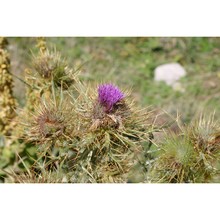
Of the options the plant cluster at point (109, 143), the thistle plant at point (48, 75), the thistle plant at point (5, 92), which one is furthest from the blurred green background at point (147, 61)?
the plant cluster at point (109, 143)

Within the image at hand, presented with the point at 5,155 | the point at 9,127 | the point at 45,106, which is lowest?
the point at 5,155

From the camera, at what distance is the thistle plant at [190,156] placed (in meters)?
1.52

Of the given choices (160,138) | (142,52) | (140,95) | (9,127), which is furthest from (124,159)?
(142,52)

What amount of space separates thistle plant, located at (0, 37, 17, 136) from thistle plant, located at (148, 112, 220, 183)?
1.87 feet

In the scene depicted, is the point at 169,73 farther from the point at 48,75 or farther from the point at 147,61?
the point at 48,75

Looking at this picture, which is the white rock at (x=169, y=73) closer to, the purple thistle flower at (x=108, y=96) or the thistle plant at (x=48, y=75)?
the thistle plant at (x=48, y=75)

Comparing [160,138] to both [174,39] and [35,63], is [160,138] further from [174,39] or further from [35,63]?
[174,39]

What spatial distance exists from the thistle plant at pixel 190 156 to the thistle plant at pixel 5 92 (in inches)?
22.4

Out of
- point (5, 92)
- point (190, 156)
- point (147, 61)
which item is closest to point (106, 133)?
point (190, 156)

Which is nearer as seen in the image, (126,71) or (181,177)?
(181,177)

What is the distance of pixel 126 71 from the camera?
349 centimetres

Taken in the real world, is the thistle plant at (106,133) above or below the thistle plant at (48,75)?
below

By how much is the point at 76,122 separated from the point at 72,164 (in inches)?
4.5

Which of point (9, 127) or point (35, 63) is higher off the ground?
point (35, 63)
